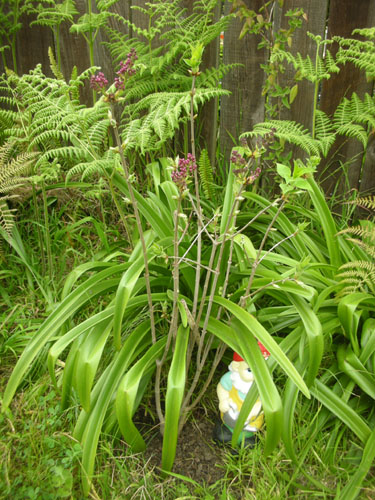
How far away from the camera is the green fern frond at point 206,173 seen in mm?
2441

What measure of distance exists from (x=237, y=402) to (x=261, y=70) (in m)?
2.11

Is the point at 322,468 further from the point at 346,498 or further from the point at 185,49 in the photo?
the point at 185,49

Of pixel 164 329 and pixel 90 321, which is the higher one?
pixel 90 321

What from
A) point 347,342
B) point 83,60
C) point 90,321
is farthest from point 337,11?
point 90,321

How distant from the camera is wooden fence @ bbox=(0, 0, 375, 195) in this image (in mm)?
2607

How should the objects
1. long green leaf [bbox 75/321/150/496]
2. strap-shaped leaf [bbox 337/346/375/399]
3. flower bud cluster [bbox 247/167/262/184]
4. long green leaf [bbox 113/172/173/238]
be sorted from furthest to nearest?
long green leaf [bbox 113/172/173/238]
strap-shaped leaf [bbox 337/346/375/399]
long green leaf [bbox 75/321/150/496]
flower bud cluster [bbox 247/167/262/184]

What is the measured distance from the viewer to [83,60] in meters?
3.12

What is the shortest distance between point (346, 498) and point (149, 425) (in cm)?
78

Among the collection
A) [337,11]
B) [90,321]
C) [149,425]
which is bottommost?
[149,425]

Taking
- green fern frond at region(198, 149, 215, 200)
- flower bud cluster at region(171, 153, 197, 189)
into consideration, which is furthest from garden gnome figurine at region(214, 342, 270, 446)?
green fern frond at region(198, 149, 215, 200)

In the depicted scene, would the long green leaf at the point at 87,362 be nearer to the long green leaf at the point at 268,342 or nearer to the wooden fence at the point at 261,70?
the long green leaf at the point at 268,342

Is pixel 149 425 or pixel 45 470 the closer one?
pixel 45 470

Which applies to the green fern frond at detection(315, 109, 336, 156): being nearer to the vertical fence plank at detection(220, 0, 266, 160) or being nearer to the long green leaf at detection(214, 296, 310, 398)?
the vertical fence plank at detection(220, 0, 266, 160)

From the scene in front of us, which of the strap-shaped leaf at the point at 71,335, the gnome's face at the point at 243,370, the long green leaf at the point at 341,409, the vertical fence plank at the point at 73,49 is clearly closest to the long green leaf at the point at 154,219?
the strap-shaped leaf at the point at 71,335
